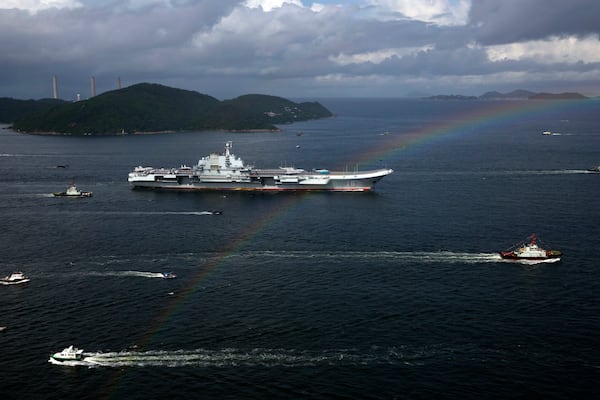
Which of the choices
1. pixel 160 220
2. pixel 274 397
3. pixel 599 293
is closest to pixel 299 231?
pixel 160 220

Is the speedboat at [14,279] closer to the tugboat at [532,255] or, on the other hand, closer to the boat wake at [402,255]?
the boat wake at [402,255]

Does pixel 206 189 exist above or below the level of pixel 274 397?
above

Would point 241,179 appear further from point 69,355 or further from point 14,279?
point 69,355

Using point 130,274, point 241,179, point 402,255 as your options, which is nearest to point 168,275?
point 130,274

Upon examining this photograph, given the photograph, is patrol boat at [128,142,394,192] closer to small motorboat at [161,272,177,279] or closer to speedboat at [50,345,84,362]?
small motorboat at [161,272,177,279]

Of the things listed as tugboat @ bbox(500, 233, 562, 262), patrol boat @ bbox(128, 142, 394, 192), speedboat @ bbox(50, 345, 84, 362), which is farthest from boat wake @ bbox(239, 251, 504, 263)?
patrol boat @ bbox(128, 142, 394, 192)

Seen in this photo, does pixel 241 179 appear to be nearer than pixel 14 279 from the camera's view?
No

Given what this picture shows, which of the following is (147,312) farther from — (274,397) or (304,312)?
(274,397)
